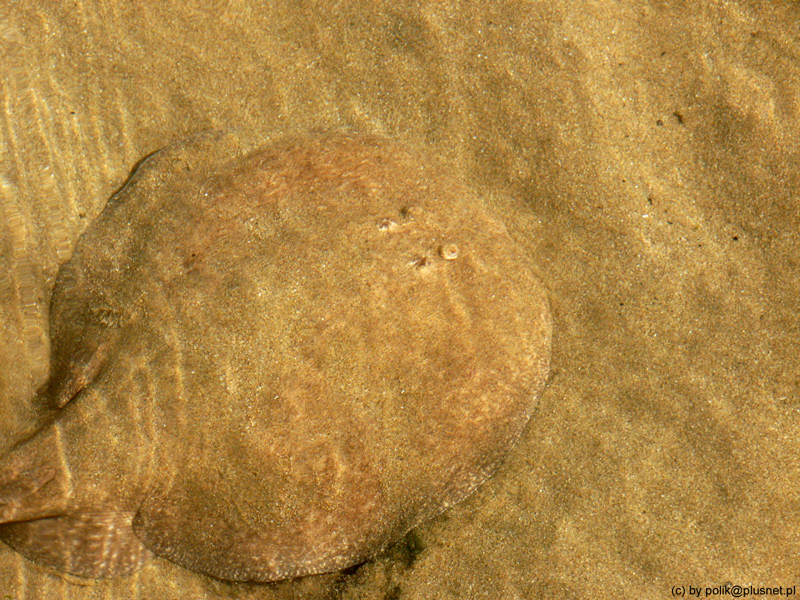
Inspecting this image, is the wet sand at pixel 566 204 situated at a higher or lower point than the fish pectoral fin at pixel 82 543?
higher

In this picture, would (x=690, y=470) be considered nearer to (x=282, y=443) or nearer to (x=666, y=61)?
(x=282, y=443)

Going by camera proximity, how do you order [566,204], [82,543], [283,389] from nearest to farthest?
1. [283,389]
2. [82,543]
3. [566,204]

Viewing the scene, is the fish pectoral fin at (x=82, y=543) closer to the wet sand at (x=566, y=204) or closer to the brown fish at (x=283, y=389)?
the brown fish at (x=283, y=389)

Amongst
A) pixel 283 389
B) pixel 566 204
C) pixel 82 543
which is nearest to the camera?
pixel 283 389

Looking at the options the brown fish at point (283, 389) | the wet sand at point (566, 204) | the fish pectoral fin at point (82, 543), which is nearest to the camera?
the brown fish at point (283, 389)

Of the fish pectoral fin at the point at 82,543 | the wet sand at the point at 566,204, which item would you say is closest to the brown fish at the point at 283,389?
the fish pectoral fin at the point at 82,543

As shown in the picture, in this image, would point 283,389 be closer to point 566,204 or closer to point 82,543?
point 82,543

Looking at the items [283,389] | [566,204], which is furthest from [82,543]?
[566,204]
